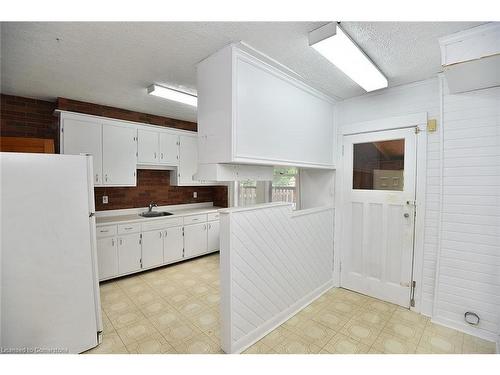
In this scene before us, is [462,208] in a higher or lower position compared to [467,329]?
higher

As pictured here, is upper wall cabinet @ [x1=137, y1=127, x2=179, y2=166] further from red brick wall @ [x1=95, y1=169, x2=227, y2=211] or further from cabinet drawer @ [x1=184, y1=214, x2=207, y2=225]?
cabinet drawer @ [x1=184, y1=214, x2=207, y2=225]

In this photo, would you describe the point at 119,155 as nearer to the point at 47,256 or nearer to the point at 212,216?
the point at 212,216

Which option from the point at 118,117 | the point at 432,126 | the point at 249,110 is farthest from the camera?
the point at 118,117

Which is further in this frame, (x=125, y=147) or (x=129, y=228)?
(x=125, y=147)

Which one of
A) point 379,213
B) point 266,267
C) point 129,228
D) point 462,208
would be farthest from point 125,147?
point 462,208

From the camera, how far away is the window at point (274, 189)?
12.7 feet

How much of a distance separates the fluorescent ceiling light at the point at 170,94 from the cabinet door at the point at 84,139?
1.27m

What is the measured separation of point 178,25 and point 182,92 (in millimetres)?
1235

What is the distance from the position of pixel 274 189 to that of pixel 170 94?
2357 mm

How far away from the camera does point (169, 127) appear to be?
430cm

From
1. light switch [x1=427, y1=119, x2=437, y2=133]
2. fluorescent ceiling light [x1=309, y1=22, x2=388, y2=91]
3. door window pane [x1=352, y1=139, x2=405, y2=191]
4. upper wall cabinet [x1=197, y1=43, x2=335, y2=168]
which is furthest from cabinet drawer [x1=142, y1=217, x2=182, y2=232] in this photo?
light switch [x1=427, y1=119, x2=437, y2=133]

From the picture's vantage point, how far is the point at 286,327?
2.36 metres

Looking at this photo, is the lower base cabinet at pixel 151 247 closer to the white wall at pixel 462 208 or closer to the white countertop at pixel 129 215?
the white countertop at pixel 129 215

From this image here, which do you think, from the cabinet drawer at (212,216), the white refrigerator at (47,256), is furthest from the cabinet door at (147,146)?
the white refrigerator at (47,256)
